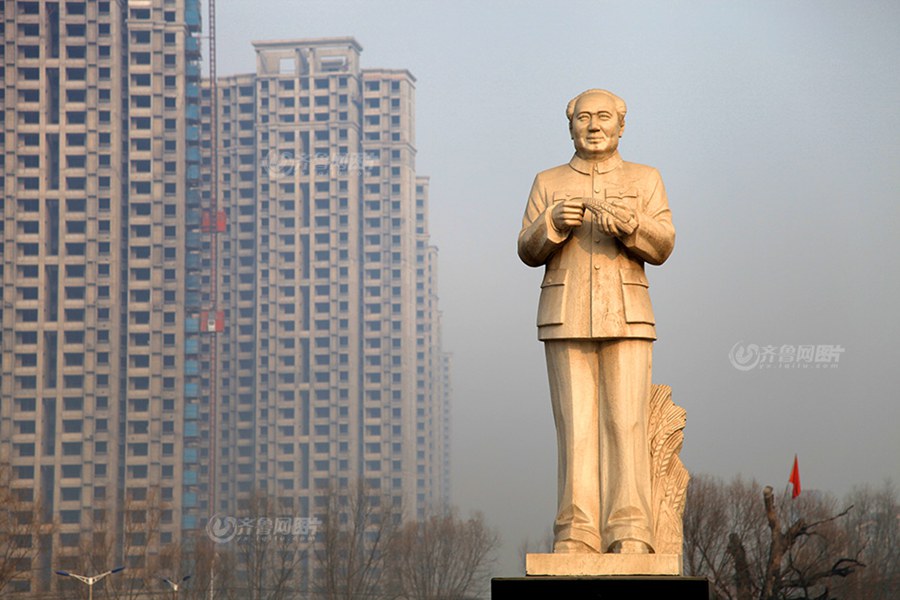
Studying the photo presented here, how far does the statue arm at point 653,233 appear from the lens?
7.23m

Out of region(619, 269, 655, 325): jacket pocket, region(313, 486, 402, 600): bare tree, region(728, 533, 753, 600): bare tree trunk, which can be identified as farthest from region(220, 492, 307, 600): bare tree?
region(619, 269, 655, 325): jacket pocket

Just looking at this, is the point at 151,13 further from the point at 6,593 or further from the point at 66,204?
the point at 6,593

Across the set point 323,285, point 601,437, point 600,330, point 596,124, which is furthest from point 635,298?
point 323,285

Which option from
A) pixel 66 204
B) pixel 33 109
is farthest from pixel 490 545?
pixel 33 109

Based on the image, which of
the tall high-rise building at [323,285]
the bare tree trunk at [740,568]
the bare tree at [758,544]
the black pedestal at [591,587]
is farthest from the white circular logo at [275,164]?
the black pedestal at [591,587]

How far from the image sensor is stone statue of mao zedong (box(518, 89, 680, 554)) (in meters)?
7.23

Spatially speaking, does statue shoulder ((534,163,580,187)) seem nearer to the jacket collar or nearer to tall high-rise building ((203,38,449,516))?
the jacket collar

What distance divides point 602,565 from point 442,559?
35074 millimetres

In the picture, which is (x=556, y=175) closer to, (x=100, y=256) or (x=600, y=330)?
(x=600, y=330)

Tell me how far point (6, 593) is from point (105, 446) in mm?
13319

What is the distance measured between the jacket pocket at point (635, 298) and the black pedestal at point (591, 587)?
129 centimetres

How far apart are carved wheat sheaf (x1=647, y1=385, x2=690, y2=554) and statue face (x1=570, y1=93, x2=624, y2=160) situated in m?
1.32

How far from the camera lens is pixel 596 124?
295 inches

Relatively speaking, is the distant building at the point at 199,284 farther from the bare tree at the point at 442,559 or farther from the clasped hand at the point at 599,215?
the clasped hand at the point at 599,215
